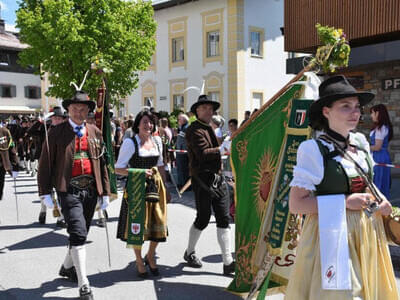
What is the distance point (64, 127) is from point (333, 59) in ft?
9.56

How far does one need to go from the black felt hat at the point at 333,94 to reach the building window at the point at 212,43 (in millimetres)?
22808

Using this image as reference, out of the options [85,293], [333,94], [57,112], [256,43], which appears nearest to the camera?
[333,94]

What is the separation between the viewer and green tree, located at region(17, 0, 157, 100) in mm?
19672

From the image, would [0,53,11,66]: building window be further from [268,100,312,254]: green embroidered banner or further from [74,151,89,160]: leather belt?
[268,100,312,254]: green embroidered banner

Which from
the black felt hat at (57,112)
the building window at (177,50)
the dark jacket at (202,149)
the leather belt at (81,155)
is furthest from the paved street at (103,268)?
the building window at (177,50)

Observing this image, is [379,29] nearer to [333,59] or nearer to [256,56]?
[333,59]

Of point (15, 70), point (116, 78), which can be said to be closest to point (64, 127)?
point (116, 78)

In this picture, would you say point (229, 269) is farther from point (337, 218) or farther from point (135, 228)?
point (337, 218)

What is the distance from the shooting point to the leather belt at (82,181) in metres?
4.84

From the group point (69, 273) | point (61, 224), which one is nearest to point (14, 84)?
point (61, 224)

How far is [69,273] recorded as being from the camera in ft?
17.3

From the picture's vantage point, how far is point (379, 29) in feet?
39.8

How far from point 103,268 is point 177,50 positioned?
75.3ft

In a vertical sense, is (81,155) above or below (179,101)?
below
